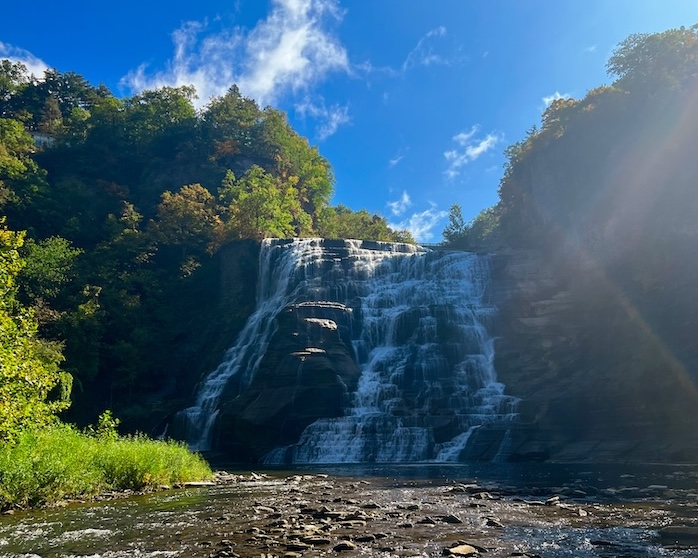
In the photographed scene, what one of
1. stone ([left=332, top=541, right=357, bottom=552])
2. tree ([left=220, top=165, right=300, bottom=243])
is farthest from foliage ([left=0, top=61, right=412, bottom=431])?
stone ([left=332, top=541, right=357, bottom=552])

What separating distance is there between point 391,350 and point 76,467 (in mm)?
24487

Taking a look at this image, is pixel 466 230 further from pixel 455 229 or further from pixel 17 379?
pixel 17 379

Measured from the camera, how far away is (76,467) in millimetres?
14375

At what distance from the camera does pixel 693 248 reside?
105 feet

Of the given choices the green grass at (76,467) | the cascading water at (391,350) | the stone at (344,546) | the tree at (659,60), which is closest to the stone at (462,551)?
the stone at (344,546)

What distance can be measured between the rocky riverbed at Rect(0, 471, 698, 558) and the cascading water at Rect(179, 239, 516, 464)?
13.2m

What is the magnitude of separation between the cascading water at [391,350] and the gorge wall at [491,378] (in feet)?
0.36

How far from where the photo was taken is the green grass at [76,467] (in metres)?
12.6

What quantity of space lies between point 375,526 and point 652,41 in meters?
47.4

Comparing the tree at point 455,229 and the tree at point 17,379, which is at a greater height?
the tree at point 455,229

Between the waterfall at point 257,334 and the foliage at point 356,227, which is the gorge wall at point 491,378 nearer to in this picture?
the waterfall at point 257,334

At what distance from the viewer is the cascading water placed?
29203mm

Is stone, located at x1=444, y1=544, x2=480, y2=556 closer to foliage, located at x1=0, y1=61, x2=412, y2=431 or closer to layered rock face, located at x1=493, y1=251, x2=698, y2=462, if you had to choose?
layered rock face, located at x1=493, y1=251, x2=698, y2=462

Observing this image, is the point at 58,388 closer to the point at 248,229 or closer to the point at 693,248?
the point at 248,229
